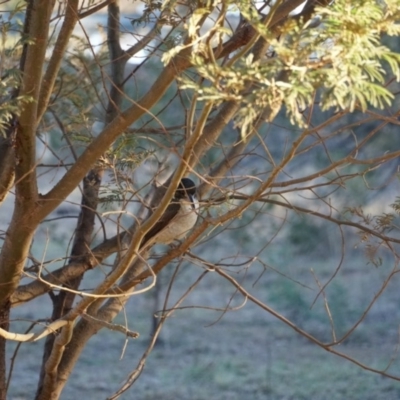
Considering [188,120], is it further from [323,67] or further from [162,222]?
[162,222]

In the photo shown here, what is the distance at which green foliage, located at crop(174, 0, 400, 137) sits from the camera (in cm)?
141

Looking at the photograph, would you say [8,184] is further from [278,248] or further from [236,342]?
[278,248]

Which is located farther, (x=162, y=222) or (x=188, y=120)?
(x=162, y=222)

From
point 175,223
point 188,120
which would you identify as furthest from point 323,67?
point 175,223

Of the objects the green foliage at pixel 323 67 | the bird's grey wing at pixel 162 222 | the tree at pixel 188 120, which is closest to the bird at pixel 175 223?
the bird's grey wing at pixel 162 222

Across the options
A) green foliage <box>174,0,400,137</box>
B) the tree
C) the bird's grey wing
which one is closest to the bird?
the bird's grey wing

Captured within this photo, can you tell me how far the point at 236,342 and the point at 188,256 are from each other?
613 cm

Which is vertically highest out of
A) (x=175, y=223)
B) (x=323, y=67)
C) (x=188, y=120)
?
(x=175, y=223)

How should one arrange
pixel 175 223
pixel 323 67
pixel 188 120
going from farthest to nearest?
pixel 175 223
pixel 188 120
pixel 323 67

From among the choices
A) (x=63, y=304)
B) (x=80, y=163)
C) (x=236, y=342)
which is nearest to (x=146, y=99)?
(x=80, y=163)

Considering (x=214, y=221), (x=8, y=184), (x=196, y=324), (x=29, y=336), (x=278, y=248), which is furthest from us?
(x=278, y=248)

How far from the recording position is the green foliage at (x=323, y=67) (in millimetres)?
1409

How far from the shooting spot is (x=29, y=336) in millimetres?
2393

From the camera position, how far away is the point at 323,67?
5.02ft
